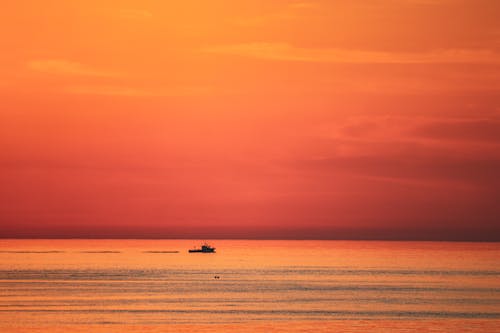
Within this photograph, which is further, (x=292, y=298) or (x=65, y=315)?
(x=292, y=298)

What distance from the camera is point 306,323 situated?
76438 mm

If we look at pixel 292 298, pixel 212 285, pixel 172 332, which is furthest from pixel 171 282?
pixel 172 332

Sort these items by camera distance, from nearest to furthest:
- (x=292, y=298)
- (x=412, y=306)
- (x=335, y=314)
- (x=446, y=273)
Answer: (x=335, y=314) → (x=412, y=306) → (x=292, y=298) → (x=446, y=273)

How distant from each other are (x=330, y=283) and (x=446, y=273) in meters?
39.3

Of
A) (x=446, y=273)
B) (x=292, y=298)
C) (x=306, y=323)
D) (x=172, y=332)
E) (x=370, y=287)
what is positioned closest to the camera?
(x=172, y=332)

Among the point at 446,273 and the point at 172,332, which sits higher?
the point at 446,273

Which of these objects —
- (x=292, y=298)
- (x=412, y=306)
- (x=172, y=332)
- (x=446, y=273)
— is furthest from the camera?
(x=446, y=273)

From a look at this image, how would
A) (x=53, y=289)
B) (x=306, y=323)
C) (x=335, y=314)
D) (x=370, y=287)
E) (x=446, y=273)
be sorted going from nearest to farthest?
(x=306, y=323)
(x=335, y=314)
(x=53, y=289)
(x=370, y=287)
(x=446, y=273)

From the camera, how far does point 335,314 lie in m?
84.5

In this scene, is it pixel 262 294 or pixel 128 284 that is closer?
pixel 262 294

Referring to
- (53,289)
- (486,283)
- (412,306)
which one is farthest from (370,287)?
(53,289)

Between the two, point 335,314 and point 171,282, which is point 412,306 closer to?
point 335,314

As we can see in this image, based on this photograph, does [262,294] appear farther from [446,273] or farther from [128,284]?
[446,273]

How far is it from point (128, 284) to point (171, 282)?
931 centimetres
